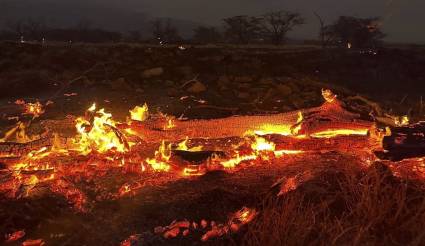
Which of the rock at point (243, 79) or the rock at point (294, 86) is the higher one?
the rock at point (243, 79)

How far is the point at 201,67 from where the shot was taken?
15539 mm

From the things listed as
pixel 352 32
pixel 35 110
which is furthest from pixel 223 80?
pixel 352 32

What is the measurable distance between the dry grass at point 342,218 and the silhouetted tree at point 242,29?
1520 inches

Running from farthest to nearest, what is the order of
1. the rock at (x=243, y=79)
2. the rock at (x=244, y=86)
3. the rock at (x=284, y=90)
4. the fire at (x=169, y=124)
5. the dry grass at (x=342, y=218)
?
the rock at (x=243, y=79)
the rock at (x=244, y=86)
the rock at (x=284, y=90)
the fire at (x=169, y=124)
the dry grass at (x=342, y=218)

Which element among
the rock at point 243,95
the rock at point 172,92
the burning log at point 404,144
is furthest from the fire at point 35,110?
the burning log at point 404,144

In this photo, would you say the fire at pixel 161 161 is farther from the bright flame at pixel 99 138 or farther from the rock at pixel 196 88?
the rock at pixel 196 88

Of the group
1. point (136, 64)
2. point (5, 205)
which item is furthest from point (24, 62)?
point (5, 205)

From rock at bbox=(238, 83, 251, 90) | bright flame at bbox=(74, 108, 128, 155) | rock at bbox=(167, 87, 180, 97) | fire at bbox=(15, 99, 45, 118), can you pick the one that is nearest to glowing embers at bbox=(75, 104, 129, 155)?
bright flame at bbox=(74, 108, 128, 155)

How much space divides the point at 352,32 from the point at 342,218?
34631 millimetres

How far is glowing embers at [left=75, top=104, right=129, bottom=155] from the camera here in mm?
6328

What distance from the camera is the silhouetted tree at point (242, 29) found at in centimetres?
4306

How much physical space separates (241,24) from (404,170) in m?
38.8

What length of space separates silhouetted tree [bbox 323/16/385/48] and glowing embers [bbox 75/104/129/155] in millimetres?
31139

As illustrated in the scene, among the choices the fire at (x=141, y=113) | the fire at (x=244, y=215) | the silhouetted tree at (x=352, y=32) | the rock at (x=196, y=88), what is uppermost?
the silhouetted tree at (x=352, y=32)
